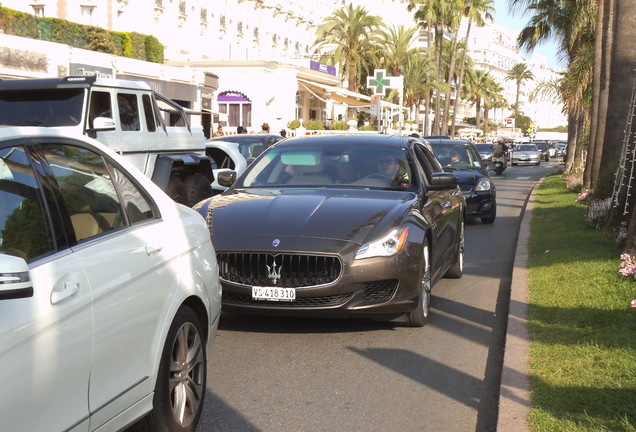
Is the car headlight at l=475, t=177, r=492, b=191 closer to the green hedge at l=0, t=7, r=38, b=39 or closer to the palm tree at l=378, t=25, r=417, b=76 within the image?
the green hedge at l=0, t=7, r=38, b=39

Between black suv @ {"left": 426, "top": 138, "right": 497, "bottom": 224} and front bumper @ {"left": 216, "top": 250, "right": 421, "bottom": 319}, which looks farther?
black suv @ {"left": 426, "top": 138, "right": 497, "bottom": 224}

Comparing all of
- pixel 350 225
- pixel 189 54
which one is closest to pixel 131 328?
pixel 350 225

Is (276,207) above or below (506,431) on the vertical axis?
above

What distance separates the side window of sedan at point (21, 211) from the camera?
11.3 feet

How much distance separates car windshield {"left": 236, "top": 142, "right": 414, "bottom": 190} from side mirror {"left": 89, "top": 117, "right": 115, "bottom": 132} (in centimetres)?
286

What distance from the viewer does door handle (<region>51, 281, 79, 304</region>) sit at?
338 cm

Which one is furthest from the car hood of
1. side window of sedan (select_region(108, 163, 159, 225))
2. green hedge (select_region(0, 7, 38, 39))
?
green hedge (select_region(0, 7, 38, 39))

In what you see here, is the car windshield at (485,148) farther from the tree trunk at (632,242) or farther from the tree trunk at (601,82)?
the tree trunk at (632,242)

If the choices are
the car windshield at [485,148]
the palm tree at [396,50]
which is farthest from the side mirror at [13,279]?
the palm tree at [396,50]

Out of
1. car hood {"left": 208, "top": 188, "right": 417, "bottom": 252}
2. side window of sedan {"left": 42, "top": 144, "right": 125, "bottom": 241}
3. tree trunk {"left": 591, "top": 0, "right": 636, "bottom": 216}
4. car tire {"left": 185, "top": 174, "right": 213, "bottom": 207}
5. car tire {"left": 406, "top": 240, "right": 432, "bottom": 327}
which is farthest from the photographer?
tree trunk {"left": 591, "top": 0, "right": 636, "bottom": 216}

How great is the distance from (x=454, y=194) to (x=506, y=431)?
5.80 metres

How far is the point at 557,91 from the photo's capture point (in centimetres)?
3594

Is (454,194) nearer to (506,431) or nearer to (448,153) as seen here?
(506,431)

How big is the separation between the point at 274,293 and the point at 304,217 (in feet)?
2.39
